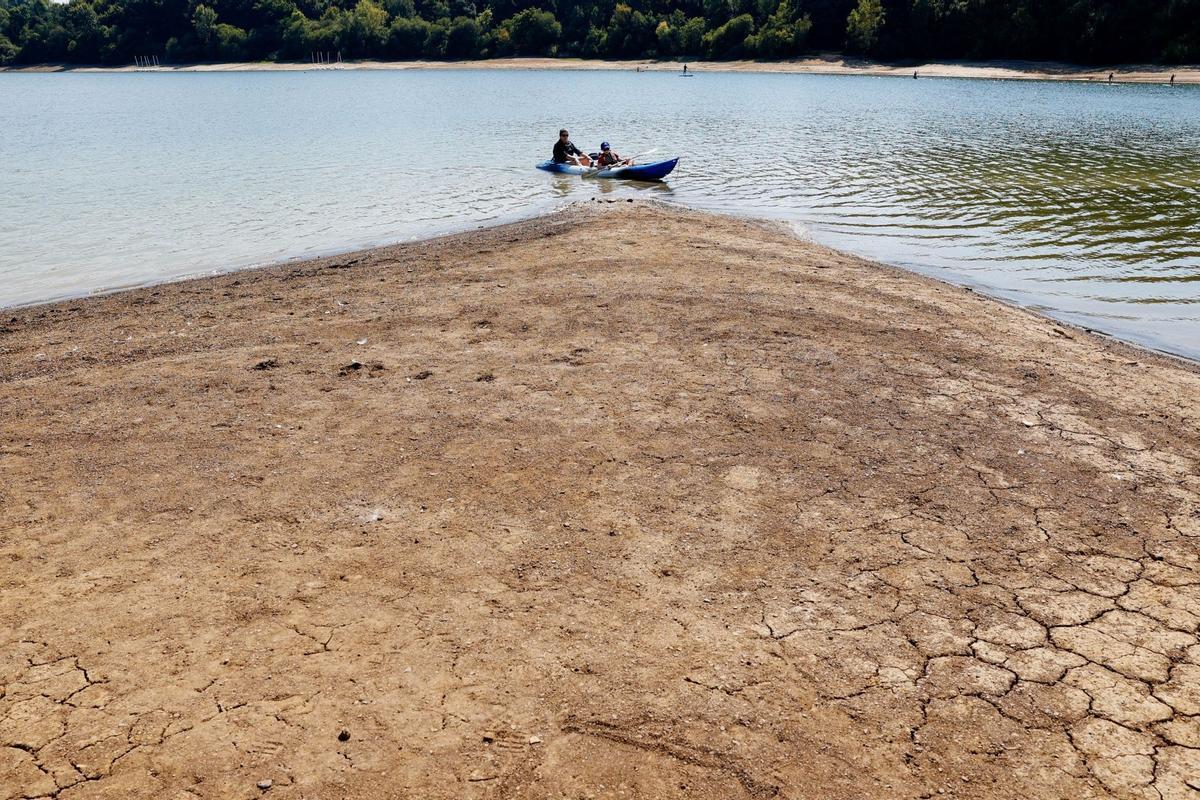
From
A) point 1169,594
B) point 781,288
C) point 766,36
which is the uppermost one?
point 766,36

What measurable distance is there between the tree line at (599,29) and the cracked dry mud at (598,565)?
7825 cm

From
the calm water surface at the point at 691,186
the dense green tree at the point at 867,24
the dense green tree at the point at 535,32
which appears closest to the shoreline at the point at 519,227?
the calm water surface at the point at 691,186

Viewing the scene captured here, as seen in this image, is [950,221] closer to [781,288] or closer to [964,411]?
[781,288]

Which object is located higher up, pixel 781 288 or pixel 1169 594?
pixel 781 288

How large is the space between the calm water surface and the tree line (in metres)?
31.1

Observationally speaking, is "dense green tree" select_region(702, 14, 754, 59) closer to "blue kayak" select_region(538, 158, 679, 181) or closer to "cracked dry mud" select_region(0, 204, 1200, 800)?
"blue kayak" select_region(538, 158, 679, 181)

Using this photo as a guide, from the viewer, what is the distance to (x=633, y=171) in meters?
21.4

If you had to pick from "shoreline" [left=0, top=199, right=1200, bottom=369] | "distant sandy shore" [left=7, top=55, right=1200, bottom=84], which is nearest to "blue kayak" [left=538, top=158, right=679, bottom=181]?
"shoreline" [left=0, top=199, right=1200, bottom=369]

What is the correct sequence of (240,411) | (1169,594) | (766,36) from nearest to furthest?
1. (1169,594)
2. (240,411)
3. (766,36)

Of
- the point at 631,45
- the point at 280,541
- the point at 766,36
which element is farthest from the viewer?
the point at 631,45

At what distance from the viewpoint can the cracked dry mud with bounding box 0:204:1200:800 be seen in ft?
11.7

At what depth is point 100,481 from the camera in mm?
5719

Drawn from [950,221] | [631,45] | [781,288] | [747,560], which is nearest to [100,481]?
[747,560]

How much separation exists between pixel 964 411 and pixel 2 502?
707cm
